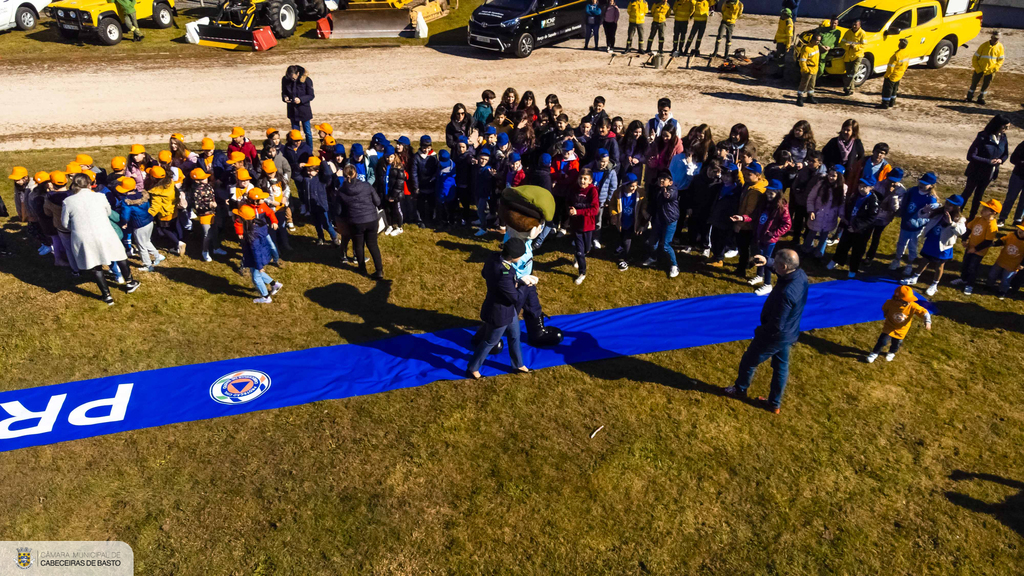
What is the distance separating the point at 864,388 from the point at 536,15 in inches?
668

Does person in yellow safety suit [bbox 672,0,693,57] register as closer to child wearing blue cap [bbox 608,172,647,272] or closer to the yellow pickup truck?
the yellow pickup truck

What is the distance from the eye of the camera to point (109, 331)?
8.88 m

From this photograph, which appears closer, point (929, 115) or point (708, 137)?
point (708, 137)

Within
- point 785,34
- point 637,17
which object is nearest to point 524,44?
point 637,17

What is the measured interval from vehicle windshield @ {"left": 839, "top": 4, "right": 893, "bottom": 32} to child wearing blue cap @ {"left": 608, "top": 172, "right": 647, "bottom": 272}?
39.9 feet

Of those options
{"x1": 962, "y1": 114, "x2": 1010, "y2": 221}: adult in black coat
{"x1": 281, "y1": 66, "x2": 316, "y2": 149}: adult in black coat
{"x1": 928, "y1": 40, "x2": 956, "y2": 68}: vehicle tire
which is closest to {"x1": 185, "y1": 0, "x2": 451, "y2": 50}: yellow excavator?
{"x1": 281, "y1": 66, "x2": 316, "y2": 149}: adult in black coat

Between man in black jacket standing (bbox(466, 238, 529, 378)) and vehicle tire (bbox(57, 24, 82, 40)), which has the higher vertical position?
vehicle tire (bbox(57, 24, 82, 40))

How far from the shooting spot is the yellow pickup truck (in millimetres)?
18047

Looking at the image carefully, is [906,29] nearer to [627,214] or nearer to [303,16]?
[627,214]

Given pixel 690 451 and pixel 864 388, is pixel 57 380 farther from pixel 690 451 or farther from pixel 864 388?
pixel 864 388

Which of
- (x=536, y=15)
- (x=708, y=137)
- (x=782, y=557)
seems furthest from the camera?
(x=536, y=15)

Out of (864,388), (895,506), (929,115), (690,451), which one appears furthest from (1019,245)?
(929,115)

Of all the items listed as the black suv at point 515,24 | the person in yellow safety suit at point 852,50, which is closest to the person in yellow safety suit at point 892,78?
the person in yellow safety suit at point 852,50

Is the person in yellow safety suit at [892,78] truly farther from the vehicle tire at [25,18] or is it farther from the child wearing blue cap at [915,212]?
the vehicle tire at [25,18]
